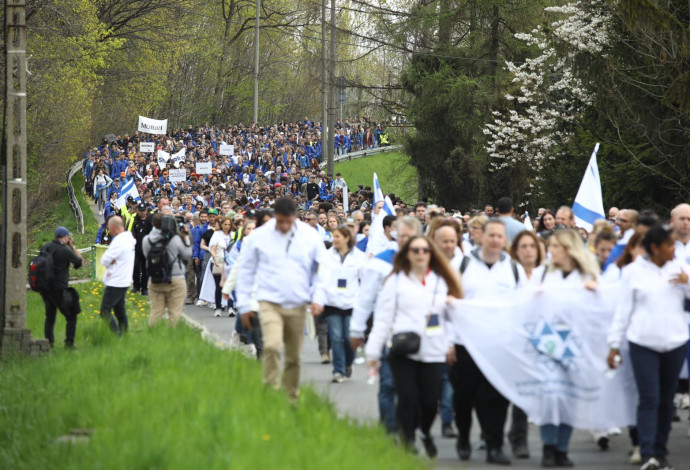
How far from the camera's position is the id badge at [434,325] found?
8.63 metres

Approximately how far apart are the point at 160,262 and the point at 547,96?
23.1 m

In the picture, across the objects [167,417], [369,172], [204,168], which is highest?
[369,172]

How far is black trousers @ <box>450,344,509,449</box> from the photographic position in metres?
9.23

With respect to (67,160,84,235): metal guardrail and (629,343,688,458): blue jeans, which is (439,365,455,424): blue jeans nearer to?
(629,343,688,458): blue jeans

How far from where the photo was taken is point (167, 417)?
8.70 metres

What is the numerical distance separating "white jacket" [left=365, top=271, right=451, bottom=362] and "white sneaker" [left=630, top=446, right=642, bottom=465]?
190cm

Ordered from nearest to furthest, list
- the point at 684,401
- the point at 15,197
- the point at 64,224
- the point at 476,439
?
the point at 476,439 < the point at 684,401 < the point at 15,197 < the point at 64,224

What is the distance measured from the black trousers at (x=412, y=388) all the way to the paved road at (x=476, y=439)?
Answer: 1.63 ft

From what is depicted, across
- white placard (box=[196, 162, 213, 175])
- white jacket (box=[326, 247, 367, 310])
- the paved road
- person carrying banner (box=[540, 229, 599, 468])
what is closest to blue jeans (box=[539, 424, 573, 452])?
person carrying banner (box=[540, 229, 599, 468])

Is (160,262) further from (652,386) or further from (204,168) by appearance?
(204,168)

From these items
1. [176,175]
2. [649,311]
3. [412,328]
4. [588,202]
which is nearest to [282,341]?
[412,328]

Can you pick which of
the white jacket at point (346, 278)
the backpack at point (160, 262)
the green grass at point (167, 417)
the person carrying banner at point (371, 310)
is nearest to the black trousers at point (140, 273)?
the backpack at point (160, 262)

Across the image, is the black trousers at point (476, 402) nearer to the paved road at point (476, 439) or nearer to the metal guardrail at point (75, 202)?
the paved road at point (476, 439)

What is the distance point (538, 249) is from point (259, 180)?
119ft
